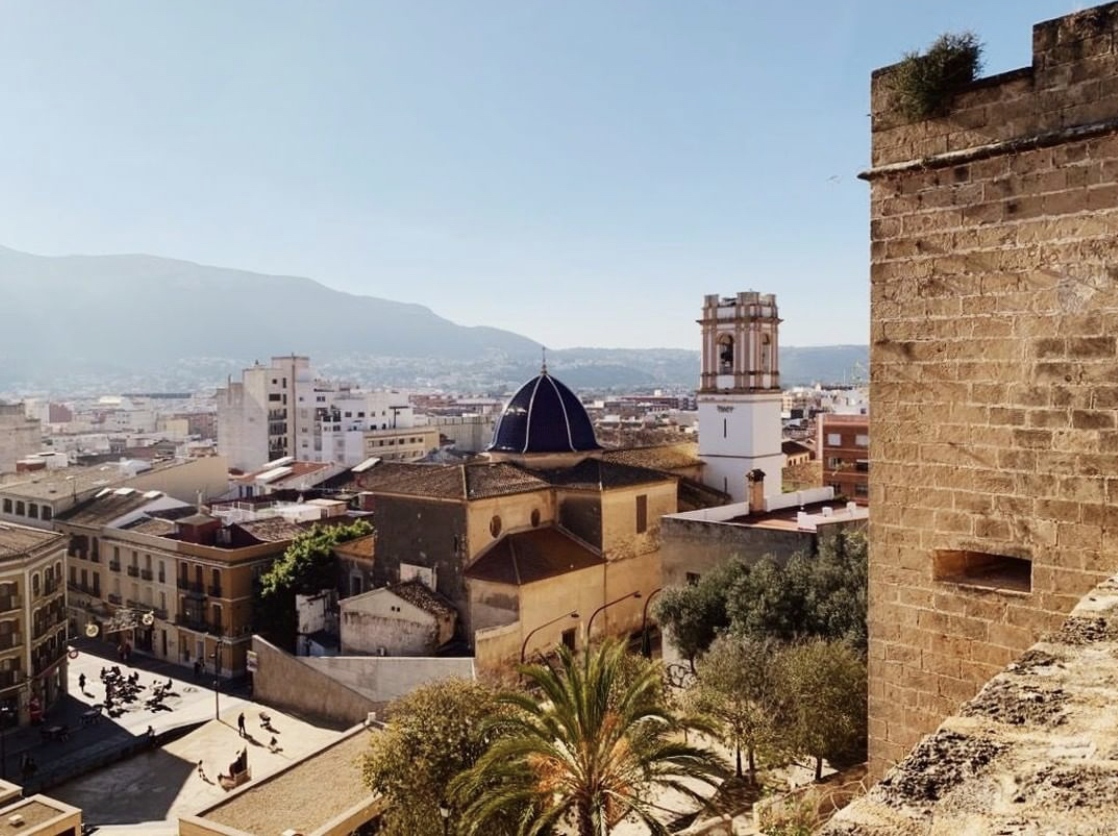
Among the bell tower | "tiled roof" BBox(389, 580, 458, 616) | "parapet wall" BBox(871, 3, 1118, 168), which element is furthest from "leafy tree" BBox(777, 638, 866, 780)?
the bell tower

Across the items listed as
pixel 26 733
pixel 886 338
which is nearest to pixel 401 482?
pixel 26 733

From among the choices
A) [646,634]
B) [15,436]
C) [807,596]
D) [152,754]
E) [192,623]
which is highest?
[807,596]

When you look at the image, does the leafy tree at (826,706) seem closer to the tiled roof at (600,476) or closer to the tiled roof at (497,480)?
the tiled roof at (497,480)

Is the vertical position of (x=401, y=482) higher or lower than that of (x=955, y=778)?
lower

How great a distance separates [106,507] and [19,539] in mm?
8023

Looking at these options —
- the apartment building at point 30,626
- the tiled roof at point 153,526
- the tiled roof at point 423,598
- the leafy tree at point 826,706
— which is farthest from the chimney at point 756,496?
the apartment building at point 30,626

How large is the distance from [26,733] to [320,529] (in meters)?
9.88

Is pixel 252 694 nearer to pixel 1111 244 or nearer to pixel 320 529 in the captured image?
pixel 320 529

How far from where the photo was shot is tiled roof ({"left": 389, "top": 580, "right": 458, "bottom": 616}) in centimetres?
2367

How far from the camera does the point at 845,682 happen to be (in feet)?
42.5

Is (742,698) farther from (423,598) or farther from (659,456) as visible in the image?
(659,456)

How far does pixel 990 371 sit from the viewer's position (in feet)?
15.8

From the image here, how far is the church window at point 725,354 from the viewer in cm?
3322

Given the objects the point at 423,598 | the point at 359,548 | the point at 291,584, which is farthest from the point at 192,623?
the point at 423,598
